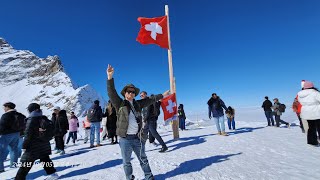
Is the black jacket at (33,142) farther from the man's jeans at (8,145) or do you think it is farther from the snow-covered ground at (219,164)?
the man's jeans at (8,145)

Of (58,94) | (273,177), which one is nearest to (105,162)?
(273,177)

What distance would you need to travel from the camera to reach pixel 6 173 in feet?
21.2

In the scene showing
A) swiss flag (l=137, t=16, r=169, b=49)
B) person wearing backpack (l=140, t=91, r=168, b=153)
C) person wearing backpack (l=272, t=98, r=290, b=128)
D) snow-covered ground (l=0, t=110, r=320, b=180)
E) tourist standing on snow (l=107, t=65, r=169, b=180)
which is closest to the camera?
tourist standing on snow (l=107, t=65, r=169, b=180)

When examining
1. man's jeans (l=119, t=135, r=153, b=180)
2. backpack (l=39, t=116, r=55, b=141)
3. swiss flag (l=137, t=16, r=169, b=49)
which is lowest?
man's jeans (l=119, t=135, r=153, b=180)

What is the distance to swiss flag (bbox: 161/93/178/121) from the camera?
9243mm

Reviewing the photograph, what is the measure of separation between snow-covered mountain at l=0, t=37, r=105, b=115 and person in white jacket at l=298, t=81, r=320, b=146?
240 feet

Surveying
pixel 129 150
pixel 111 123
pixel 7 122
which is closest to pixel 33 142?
pixel 129 150

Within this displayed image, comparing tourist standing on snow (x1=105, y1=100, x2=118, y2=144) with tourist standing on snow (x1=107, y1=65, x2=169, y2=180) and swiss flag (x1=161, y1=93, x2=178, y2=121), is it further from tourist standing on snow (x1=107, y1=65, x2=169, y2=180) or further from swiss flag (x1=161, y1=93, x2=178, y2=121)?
tourist standing on snow (x1=107, y1=65, x2=169, y2=180)

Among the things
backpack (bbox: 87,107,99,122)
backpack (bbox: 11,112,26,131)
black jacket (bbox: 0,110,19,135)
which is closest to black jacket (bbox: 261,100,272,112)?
backpack (bbox: 87,107,99,122)

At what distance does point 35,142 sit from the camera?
191 inches

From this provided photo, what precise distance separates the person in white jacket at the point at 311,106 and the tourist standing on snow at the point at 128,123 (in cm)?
509

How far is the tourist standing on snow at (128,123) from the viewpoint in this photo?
4.04m

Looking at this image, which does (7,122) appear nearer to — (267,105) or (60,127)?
(60,127)

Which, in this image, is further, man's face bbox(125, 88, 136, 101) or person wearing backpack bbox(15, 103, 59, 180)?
person wearing backpack bbox(15, 103, 59, 180)
